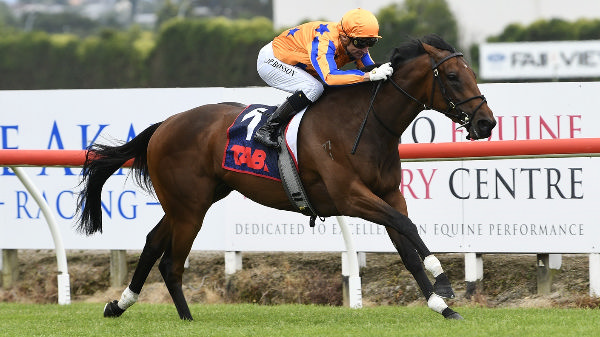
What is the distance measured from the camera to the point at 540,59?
148 feet

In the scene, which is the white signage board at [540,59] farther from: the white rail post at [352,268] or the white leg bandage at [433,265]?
the white leg bandage at [433,265]

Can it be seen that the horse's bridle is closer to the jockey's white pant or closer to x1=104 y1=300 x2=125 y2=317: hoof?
the jockey's white pant

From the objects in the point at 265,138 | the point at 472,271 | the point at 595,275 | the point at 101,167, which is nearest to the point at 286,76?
the point at 265,138

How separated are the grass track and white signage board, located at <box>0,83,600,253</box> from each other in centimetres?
86

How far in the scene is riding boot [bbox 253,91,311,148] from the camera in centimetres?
582

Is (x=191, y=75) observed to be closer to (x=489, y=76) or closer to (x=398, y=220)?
(x=489, y=76)

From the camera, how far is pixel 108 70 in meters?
41.7

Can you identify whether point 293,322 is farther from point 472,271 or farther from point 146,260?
point 472,271

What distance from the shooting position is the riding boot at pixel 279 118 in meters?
5.82

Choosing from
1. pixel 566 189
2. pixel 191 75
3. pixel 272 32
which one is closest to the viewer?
pixel 566 189

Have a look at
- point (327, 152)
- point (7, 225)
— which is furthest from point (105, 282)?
point (327, 152)

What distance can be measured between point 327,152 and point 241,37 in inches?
1429

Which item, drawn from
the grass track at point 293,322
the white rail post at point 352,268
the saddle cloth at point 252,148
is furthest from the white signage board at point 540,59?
the saddle cloth at point 252,148

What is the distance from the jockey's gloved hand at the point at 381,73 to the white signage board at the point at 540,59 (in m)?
38.6
